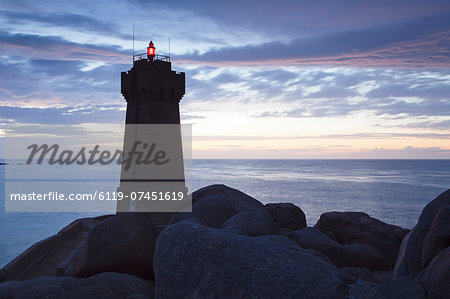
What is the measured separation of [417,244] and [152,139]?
1388cm

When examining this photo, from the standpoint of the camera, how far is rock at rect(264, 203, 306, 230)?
14477mm

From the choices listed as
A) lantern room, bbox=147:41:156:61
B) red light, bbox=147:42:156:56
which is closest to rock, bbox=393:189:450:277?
lantern room, bbox=147:41:156:61

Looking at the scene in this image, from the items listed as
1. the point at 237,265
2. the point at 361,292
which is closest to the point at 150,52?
the point at 237,265

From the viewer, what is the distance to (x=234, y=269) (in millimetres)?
4914

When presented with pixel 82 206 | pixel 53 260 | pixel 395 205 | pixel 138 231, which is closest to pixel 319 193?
pixel 395 205

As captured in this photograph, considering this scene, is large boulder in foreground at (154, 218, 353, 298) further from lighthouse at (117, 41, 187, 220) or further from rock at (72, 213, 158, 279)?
lighthouse at (117, 41, 187, 220)

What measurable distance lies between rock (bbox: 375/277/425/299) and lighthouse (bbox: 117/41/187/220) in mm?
13540

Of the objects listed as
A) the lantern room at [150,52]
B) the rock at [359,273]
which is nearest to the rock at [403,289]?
the rock at [359,273]

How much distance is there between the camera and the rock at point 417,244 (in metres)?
6.98

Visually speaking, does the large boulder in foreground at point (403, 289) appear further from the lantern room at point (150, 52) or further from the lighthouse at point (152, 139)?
the lantern room at point (150, 52)

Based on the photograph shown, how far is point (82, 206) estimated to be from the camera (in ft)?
192

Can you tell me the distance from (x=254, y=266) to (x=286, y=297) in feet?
1.97

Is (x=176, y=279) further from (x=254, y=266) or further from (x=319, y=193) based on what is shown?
(x=319, y=193)

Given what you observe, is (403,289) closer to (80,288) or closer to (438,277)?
(438,277)
